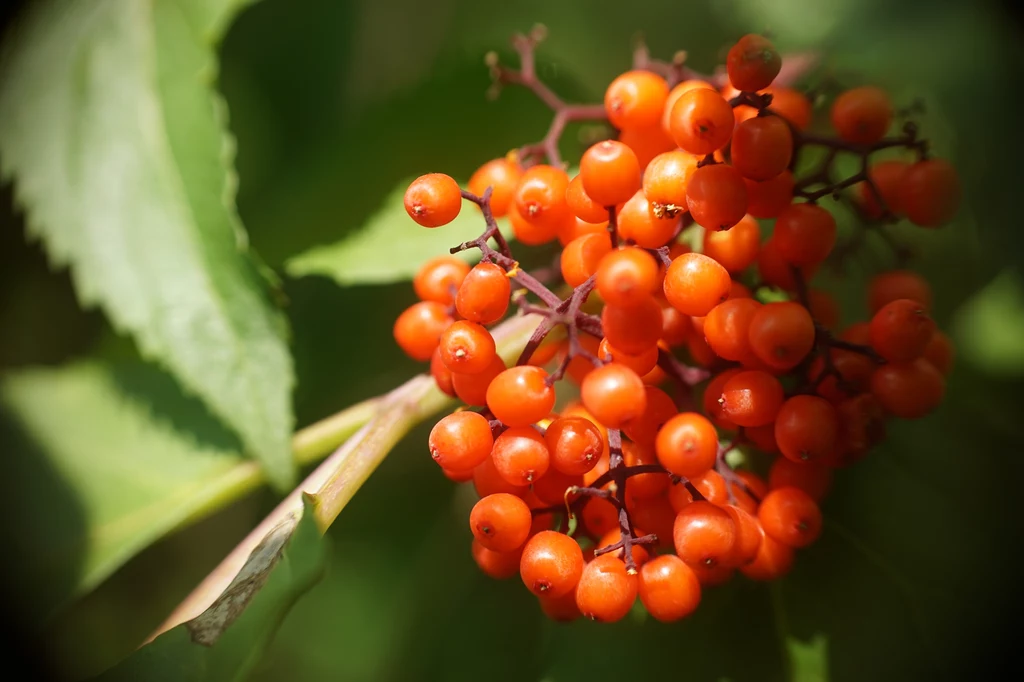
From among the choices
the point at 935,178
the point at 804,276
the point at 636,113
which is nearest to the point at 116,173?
the point at 636,113

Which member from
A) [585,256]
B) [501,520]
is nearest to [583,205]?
[585,256]

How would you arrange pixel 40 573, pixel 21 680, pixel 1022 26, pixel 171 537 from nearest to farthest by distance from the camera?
pixel 1022 26, pixel 21 680, pixel 40 573, pixel 171 537

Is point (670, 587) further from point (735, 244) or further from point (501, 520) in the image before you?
point (735, 244)

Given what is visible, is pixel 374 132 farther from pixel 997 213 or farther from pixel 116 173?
pixel 997 213

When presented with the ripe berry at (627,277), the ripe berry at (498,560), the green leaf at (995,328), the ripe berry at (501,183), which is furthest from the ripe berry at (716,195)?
the green leaf at (995,328)

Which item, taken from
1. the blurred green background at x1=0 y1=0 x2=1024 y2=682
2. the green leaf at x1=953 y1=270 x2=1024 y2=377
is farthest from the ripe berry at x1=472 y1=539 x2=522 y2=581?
the green leaf at x1=953 y1=270 x2=1024 y2=377

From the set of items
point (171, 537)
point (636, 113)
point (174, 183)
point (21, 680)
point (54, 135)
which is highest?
point (54, 135)

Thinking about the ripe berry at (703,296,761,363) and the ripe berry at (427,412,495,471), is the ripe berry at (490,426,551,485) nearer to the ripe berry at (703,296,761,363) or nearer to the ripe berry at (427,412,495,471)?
the ripe berry at (427,412,495,471)

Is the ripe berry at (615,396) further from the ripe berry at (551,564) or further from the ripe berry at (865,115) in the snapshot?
the ripe berry at (865,115)
